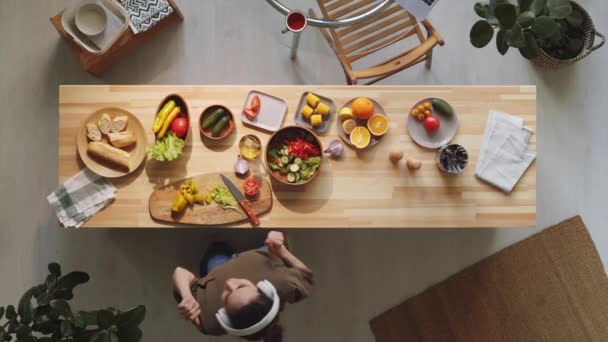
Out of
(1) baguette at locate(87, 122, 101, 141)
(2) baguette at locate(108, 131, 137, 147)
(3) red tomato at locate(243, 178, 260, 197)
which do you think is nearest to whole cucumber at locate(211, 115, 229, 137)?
(3) red tomato at locate(243, 178, 260, 197)

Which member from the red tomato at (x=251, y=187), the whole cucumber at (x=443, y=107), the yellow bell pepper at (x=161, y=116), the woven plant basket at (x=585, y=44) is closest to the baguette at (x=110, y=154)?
the yellow bell pepper at (x=161, y=116)

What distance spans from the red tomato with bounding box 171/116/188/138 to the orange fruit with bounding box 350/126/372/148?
2.28 feet

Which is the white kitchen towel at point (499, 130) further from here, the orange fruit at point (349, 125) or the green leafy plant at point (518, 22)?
the orange fruit at point (349, 125)

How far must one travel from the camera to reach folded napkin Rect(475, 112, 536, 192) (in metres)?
2.03

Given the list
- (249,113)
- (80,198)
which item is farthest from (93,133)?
(249,113)

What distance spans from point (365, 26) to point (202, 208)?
123cm

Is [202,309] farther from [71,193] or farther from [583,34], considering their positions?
[583,34]

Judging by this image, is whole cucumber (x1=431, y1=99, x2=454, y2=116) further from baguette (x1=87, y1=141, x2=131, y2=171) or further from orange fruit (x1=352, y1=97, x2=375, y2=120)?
baguette (x1=87, y1=141, x2=131, y2=171)

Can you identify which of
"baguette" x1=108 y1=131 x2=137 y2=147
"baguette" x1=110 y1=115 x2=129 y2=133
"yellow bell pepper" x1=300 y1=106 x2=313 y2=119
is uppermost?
"baguette" x1=110 y1=115 x2=129 y2=133

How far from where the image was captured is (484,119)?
2.06 meters

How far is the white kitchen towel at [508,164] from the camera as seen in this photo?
79.7 inches

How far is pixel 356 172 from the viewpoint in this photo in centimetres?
204

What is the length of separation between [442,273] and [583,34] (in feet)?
5.02

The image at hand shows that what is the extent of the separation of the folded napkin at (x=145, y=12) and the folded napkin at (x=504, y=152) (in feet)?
5.76
